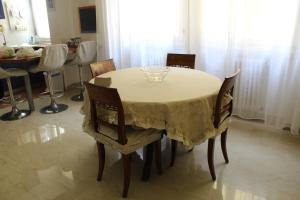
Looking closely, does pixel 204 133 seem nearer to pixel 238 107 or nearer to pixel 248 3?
pixel 238 107

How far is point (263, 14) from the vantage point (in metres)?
2.65

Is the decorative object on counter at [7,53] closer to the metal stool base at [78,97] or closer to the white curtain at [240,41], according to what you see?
the metal stool base at [78,97]

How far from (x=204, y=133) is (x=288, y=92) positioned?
1477 mm

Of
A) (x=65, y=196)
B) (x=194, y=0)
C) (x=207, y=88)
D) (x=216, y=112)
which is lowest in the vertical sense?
(x=65, y=196)

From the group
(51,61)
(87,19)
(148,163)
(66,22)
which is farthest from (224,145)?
(66,22)

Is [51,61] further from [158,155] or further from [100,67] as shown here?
[158,155]

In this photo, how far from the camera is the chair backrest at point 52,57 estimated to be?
3.27 metres

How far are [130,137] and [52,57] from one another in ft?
7.08

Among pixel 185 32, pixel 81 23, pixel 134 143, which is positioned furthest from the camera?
pixel 81 23

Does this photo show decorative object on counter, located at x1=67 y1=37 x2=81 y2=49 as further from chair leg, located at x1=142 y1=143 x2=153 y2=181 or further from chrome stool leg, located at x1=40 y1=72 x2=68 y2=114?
chair leg, located at x1=142 y1=143 x2=153 y2=181

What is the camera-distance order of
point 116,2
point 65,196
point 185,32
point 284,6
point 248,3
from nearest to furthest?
point 65,196 < point 284,6 < point 248,3 < point 185,32 < point 116,2

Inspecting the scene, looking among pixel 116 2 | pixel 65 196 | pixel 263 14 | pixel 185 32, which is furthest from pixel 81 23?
pixel 65 196

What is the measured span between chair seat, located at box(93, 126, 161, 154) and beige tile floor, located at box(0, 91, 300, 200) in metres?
0.41

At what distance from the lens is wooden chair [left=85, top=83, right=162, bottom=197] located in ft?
5.39
